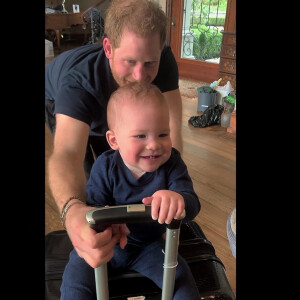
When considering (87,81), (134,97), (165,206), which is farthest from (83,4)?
(165,206)

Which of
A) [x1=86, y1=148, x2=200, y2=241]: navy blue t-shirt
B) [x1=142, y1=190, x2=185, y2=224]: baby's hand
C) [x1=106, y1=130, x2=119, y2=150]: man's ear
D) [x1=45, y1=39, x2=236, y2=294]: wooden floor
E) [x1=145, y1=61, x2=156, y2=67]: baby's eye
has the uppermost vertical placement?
[x1=145, y1=61, x2=156, y2=67]: baby's eye

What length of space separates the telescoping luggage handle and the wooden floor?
1.38ft

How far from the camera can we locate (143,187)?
42 cm

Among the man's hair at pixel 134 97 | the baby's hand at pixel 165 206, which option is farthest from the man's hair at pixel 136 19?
the baby's hand at pixel 165 206

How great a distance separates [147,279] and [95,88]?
1.06ft

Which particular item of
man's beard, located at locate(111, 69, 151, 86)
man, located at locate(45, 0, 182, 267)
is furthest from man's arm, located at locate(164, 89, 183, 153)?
man's beard, located at locate(111, 69, 151, 86)

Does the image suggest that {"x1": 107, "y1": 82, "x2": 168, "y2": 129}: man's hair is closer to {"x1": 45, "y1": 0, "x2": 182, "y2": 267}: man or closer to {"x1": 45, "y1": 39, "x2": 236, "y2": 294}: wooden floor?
{"x1": 45, "y1": 0, "x2": 182, "y2": 267}: man

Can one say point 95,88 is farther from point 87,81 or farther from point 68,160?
point 68,160

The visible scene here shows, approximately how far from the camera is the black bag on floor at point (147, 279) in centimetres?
43

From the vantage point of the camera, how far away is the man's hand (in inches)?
12.3

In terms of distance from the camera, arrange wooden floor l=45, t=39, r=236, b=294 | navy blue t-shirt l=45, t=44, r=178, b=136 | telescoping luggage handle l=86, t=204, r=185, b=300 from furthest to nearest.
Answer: wooden floor l=45, t=39, r=236, b=294 < navy blue t-shirt l=45, t=44, r=178, b=136 < telescoping luggage handle l=86, t=204, r=185, b=300

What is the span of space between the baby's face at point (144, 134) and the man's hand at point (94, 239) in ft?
0.29
